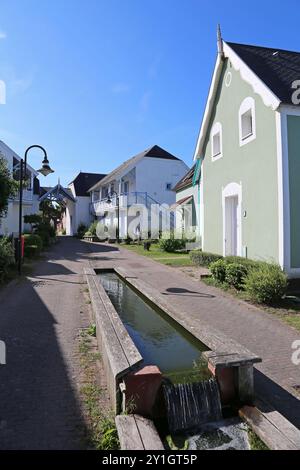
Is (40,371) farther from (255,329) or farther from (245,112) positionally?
(245,112)

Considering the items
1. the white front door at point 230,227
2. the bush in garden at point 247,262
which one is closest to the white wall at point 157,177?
the white front door at point 230,227

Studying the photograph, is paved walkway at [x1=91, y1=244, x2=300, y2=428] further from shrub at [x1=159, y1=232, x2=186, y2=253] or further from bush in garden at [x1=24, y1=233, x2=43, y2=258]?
shrub at [x1=159, y1=232, x2=186, y2=253]

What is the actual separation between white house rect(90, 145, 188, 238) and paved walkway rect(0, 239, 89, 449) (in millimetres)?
24642

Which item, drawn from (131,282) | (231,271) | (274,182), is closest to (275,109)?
(274,182)

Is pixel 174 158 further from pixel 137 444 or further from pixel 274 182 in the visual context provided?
pixel 137 444

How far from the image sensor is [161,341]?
598 cm

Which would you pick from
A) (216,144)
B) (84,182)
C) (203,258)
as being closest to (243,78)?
(216,144)

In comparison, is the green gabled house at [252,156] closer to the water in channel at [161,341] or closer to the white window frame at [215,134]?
the white window frame at [215,134]

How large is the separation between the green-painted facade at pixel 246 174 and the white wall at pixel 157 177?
20.7 meters

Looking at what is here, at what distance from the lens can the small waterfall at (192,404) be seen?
3.71 metres

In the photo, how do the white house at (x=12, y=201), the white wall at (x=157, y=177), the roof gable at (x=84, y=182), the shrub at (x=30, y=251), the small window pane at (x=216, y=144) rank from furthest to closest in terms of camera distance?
1. the roof gable at (x=84, y=182)
2. the white wall at (x=157, y=177)
3. the white house at (x=12, y=201)
4. the shrub at (x=30, y=251)
5. the small window pane at (x=216, y=144)

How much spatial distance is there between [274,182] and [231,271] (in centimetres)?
292

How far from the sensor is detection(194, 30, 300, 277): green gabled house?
989 cm

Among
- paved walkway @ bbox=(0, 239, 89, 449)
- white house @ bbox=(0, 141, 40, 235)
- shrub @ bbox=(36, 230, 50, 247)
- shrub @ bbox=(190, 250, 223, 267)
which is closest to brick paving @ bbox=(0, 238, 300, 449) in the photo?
paved walkway @ bbox=(0, 239, 89, 449)
